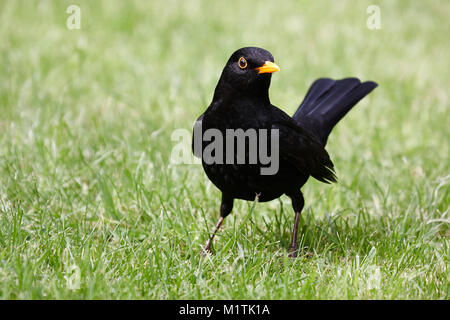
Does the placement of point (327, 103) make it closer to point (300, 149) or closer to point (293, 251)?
point (300, 149)

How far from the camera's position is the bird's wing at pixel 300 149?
347cm

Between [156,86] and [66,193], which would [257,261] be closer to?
[66,193]

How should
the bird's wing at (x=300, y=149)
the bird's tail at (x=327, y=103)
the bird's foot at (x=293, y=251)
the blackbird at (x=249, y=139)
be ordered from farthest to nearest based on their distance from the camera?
the bird's tail at (x=327, y=103), the bird's foot at (x=293, y=251), the bird's wing at (x=300, y=149), the blackbird at (x=249, y=139)

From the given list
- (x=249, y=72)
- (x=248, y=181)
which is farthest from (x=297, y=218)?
(x=249, y=72)

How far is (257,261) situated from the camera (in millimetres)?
3361

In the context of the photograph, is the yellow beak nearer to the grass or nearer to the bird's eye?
the bird's eye

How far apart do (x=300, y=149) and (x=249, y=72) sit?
607 millimetres

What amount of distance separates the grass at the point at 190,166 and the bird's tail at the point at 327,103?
577 millimetres

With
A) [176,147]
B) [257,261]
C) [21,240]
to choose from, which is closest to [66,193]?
[21,240]

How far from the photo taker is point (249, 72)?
3328 millimetres

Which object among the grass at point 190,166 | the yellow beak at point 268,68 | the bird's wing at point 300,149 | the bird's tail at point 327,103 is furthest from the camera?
the bird's tail at point 327,103

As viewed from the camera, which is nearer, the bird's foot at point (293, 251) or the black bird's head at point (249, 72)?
the black bird's head at point (249, 72)

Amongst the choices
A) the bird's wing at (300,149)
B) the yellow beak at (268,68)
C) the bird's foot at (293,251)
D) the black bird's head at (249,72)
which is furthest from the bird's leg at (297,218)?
the yellow beak at (268,68)

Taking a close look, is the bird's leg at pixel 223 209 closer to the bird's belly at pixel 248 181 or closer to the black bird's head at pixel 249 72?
the bird's belly at pixel 248 181
